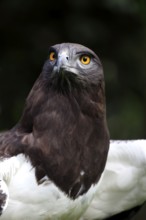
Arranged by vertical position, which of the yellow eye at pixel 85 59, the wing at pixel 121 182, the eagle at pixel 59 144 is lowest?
the wing at pixel 121 182

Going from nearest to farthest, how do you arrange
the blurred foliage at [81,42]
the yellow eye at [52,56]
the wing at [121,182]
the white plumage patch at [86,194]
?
1. the white plumage patch at [86,194]
2. the yellow eye at [52,56]
3. the wing at [121,182]
4. the blurred foliage at [81,42]

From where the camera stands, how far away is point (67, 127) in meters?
6.16

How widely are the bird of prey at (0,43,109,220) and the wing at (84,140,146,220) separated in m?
0.44

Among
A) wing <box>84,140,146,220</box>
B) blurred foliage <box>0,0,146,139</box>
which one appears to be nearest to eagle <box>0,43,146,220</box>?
wing <box>84,140,146,220</box>

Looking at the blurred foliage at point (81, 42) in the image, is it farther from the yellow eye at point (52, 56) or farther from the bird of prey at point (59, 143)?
the yellow eye at point (52, 56)

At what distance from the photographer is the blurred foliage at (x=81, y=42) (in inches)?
396

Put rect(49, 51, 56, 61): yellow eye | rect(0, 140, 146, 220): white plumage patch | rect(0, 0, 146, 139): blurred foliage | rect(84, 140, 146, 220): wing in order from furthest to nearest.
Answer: rect(0, 0, 146, 139): blurred foliage → rect(84, 140, 146, 220): wing → rect(49, 51, 56, 61): yellow eye → rect(0, 140, 146, 220): white plumage patch

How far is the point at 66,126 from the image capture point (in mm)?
6160

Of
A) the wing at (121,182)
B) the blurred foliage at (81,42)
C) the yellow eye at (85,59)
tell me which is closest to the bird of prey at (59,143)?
the yellow eye at (85,59)

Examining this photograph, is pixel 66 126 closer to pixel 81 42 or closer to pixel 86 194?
pixel 86 194

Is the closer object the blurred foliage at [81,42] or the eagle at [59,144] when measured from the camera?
the eagle at [59,144]

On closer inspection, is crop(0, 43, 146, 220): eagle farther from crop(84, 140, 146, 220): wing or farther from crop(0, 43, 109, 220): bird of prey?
crop(84, 140, 146, 220): wing

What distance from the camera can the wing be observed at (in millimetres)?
6719

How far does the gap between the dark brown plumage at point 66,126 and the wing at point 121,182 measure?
0.49 metres
